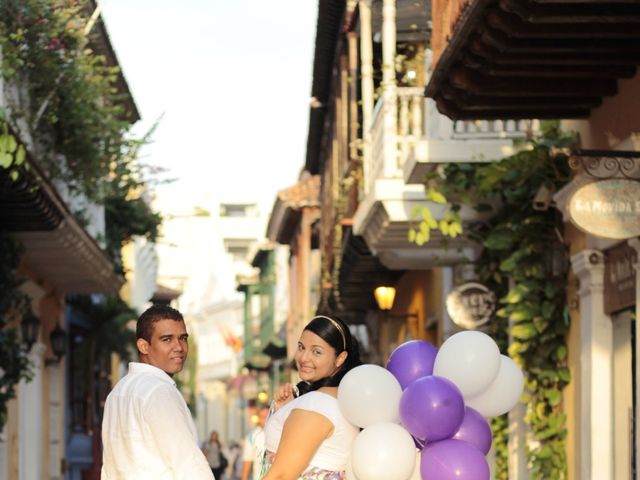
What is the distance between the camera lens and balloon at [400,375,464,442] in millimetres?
6512

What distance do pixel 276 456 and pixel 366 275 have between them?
16.3 meters

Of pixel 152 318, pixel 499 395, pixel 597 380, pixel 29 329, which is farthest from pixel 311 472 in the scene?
pixel 29 329

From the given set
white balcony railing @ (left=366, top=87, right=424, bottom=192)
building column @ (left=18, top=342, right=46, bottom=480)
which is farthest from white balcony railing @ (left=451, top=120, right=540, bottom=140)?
building column @ (left=18, top=342, right=46, bottom=480)

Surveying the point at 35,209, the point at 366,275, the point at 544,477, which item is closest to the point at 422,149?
the point at 544,477

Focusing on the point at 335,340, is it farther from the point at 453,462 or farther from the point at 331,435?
the point at 453,462

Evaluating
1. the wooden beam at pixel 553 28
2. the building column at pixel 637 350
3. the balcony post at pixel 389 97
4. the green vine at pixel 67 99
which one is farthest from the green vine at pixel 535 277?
the green vine at pixel 67 99

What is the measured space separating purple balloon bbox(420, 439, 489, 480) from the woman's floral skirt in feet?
1.15

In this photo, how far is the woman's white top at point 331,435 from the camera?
645cm

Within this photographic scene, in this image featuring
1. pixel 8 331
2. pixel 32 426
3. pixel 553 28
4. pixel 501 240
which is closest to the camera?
pixel 553 28

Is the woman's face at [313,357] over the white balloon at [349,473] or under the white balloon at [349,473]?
over

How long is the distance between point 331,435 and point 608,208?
3326mm

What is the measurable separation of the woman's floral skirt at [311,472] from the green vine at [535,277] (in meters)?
5.85

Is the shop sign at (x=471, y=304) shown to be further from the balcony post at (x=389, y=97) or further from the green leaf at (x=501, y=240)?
the green leaf at (x=501, y=240)

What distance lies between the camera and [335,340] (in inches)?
258
